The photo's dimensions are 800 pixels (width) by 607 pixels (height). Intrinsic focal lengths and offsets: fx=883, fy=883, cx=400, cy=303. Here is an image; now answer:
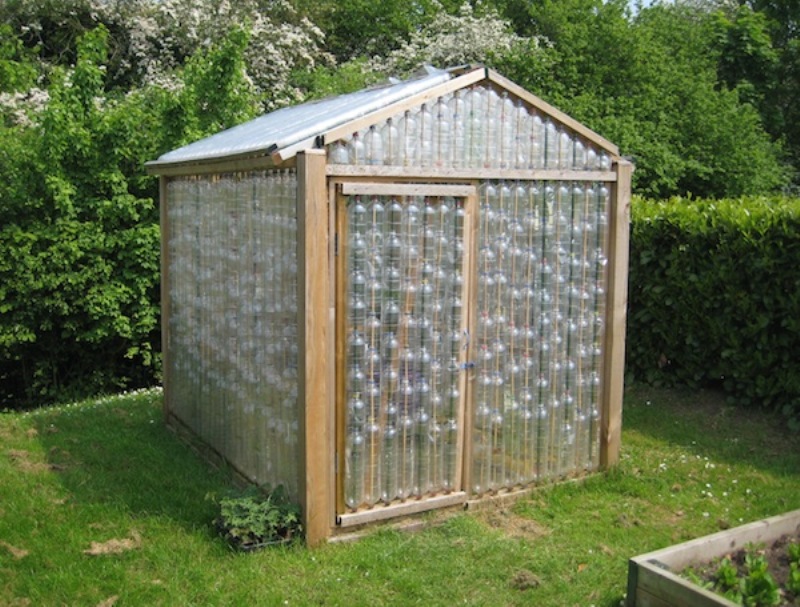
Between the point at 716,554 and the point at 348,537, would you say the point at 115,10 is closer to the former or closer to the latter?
the point at 348,537

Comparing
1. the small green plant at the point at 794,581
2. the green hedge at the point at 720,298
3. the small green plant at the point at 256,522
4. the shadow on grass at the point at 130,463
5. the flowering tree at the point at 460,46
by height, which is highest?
the flowering tree at the point at 460,46

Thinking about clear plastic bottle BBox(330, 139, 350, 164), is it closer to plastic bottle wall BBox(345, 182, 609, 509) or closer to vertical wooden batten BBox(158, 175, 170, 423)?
plastic bottle wall BBox(345, 182, 609, 509)

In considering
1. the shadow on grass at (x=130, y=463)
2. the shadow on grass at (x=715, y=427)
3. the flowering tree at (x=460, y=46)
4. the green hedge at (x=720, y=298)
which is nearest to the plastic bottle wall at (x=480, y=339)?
the shadow on grass at (x=130, y=463)

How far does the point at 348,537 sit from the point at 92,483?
2.27 m

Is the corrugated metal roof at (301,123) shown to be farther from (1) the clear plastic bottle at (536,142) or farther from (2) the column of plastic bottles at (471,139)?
(1) the clear plastic bottle at (536,142)

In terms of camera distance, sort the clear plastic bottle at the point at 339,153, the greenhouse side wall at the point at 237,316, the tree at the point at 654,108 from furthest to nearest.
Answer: the tree at the point at 654,108 < the greenhouse side wall at the point at 237,316 < the clear plastic bottle at the point at 339,153

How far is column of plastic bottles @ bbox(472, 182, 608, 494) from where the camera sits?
19.7 feet

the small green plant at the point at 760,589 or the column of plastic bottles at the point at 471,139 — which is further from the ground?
the column of plastic bottles at the point at 471,139

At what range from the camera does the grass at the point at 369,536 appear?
485 centimetres

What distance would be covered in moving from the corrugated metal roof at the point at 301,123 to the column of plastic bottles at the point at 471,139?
0.18 meters

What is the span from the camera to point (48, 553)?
17.3 feet

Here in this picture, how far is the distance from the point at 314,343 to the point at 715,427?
4560 millimetres

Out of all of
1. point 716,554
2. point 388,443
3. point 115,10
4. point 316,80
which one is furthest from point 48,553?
point 115,10

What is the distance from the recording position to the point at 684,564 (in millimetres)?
4551
